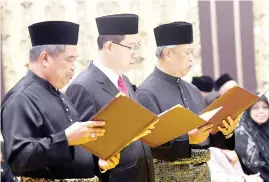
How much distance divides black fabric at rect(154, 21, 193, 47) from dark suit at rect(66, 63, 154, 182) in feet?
2.08

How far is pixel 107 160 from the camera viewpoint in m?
3.00

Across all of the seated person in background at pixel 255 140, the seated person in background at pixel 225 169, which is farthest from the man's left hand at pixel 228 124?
the seated person in background at pixel 255 140

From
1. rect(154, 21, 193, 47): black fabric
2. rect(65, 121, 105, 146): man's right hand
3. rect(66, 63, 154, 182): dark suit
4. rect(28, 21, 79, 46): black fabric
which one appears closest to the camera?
rect(65, 121, 105, 146): man's right hand

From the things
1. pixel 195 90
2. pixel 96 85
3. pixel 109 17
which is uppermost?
pixel 109 17

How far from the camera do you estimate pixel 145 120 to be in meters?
2.82

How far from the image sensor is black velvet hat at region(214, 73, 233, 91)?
6.92m

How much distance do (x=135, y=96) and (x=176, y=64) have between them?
391 mm

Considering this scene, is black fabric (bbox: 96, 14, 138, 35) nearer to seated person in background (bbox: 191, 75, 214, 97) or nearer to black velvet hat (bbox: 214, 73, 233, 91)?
seated person in background (bbox: 191, 75, 214, 97)

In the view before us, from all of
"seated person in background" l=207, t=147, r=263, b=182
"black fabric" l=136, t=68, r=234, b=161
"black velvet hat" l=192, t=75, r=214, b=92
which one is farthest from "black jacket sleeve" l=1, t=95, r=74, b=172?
"black velvet hat" l=192, t=75, r=214, b=92

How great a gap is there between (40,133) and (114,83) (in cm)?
76

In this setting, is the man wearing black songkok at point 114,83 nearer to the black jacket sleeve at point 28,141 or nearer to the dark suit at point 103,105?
the dark suit at point 103,105

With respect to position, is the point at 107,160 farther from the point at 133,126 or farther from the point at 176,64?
the point at 176,64

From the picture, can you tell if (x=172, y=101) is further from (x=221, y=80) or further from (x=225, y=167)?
(x=221, y=80)

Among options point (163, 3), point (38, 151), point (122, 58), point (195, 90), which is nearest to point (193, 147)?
point (195, 90)
